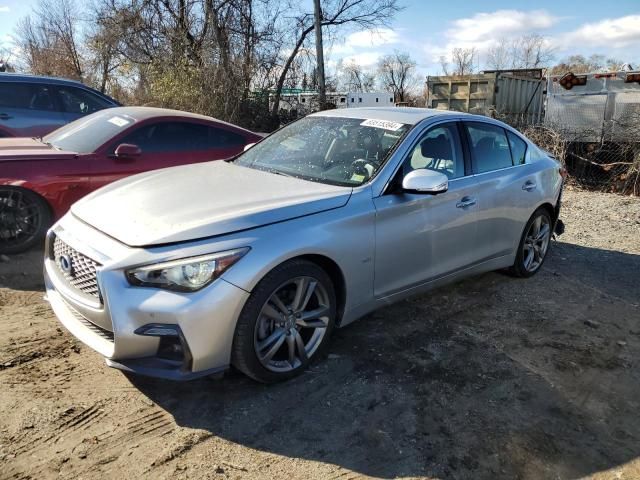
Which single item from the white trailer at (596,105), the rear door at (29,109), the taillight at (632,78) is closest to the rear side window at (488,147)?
the rear door at (29,109)

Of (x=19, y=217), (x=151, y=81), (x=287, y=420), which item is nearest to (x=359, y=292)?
(x=287, y=420)

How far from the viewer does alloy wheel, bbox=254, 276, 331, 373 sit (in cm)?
295

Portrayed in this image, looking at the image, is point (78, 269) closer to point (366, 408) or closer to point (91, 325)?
point (91, 325)

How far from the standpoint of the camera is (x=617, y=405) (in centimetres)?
314

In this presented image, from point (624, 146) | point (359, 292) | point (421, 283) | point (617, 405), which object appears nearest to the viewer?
point (617, 405)

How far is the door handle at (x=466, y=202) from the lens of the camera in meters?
4.00

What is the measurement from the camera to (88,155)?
17.2 ft

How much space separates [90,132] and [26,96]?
3.00 m

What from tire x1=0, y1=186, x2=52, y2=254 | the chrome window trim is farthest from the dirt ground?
the chrome window trim

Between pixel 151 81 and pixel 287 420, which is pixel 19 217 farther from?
pixel 151 81

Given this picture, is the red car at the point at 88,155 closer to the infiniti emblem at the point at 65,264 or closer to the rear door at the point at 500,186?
the infiniti emblem at the point at 65,264

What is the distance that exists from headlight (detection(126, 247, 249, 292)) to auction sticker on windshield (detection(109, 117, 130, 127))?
11.7 feet

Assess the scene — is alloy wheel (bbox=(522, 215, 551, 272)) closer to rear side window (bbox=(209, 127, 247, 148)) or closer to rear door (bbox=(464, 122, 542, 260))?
rear door (bbox=(464, 122, 542, 260))

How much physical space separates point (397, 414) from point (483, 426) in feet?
1.54
